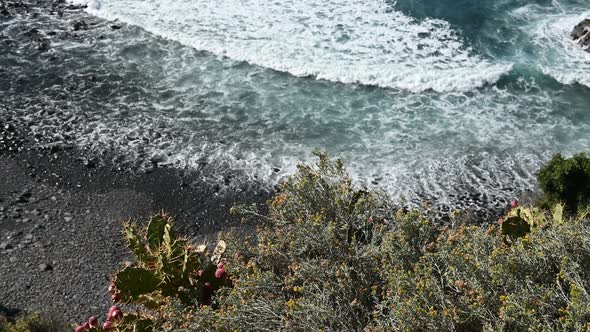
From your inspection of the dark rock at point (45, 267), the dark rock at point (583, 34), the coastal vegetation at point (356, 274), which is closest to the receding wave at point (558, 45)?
the dark rock at point (583, 34)

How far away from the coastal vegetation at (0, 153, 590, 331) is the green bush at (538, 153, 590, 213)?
8.10 ft

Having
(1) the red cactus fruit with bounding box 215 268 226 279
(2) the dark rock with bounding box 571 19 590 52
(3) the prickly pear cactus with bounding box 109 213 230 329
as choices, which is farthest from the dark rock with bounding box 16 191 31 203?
(2) the dark rock with bounding box 571 19 590 52

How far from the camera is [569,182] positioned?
475 inches

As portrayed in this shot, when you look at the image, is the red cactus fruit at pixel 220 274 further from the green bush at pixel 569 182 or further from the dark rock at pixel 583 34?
the dark rock at pixel 583 34

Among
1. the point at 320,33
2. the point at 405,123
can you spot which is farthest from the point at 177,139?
the point at 320,33

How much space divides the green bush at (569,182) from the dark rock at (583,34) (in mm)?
8665

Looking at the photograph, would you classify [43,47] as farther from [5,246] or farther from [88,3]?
[5,246]

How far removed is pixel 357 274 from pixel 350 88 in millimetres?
10377

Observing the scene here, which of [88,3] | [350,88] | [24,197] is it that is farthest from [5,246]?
[88,3]

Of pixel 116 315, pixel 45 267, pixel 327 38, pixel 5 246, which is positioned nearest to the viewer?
pixel 116 315

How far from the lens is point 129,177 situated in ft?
44.2

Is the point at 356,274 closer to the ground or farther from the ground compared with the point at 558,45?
farther from the ground

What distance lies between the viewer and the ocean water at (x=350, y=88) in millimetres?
14414

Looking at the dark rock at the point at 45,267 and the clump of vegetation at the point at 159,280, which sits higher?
the clump of vegetation at the point at 159,280
